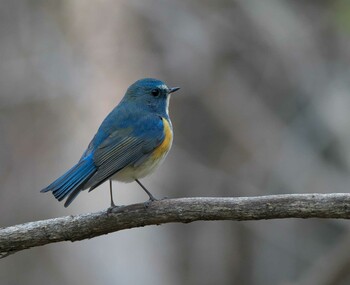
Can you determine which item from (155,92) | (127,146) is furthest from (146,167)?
(155,92)

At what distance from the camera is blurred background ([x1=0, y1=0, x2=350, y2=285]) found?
274 inches

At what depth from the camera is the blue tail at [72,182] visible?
4441mm

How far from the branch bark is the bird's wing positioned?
1.44ft

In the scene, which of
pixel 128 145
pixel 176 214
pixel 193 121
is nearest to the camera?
pixel 176 214

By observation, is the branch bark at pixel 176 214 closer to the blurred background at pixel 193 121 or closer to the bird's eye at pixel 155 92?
the bird's eye at pixel 155 92

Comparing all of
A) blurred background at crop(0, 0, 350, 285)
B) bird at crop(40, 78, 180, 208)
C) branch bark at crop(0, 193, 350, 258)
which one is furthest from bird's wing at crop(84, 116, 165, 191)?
blurred background at crop(0, 0, 350, 285)

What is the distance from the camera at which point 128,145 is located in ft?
17.0

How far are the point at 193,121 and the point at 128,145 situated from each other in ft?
15.4

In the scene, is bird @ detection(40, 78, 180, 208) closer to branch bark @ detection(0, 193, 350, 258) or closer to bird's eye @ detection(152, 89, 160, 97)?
bird's eye @ detection(152, 89, 160, 97)

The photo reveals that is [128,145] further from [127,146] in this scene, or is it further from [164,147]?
[164,147]

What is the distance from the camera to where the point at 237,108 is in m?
8.79

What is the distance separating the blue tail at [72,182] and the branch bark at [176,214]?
17 cm

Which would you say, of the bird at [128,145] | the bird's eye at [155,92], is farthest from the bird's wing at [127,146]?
the bird's eye at [155,92]

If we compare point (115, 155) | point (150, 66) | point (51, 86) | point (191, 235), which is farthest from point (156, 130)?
point (191, 235)
